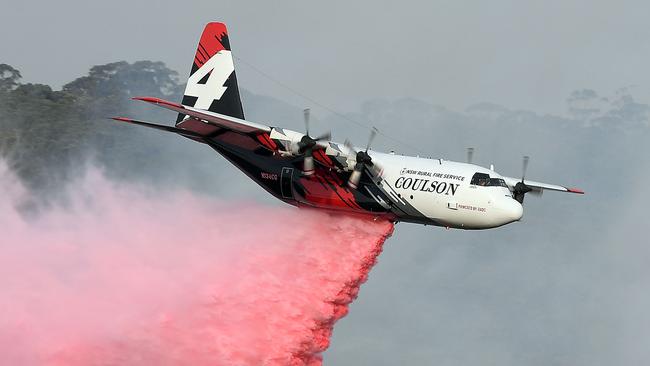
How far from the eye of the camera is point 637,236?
77562 millimetres

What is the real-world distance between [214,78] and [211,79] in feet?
0.34

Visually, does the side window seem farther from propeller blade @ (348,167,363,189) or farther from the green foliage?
the green foliage

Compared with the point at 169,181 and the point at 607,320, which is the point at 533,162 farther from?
the point at 169,181

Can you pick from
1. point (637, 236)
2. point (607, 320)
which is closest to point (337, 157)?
point (607, 320)

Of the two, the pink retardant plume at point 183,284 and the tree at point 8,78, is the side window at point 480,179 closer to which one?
the pink retardant plume at point 183,284

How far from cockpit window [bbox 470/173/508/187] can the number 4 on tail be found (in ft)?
31.4

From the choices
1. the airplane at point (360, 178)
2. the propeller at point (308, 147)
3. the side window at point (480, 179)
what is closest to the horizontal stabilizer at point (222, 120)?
the airplane at point (360, 178)

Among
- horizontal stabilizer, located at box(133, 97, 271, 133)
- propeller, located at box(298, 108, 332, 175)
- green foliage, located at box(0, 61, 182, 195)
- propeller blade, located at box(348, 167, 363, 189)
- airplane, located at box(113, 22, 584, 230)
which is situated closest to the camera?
airplane, located at box(113, 22, 584, 230)

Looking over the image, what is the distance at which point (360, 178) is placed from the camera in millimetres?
33781

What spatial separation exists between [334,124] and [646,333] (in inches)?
881

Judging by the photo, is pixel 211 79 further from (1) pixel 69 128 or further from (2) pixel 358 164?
(1) pixel 69 128

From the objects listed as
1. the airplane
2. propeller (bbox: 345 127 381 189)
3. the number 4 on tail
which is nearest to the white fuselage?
the airplane

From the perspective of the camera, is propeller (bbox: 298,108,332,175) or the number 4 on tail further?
the number 4 on tail

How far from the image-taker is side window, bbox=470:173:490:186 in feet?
107
